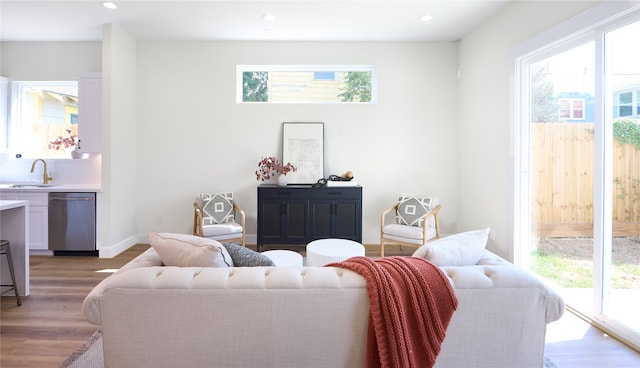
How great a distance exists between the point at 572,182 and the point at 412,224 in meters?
1.77

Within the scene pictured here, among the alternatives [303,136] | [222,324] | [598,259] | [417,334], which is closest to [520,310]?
[417,334]

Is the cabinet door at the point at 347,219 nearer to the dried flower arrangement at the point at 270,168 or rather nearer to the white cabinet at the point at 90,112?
the dried flower arrangement at the point at 270,168

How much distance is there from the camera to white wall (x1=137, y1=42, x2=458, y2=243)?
4828 mm

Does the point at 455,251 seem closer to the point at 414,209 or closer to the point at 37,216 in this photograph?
the point at 414,209

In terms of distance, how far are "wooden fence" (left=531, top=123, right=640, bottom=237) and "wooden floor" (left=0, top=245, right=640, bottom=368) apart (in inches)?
31.0

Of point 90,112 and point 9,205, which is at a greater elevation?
point 90,112


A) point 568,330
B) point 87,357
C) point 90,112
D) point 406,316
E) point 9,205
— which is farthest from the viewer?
point 90,112

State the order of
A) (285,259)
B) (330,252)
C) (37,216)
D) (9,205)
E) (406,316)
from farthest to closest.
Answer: (37,216)
(330,252)
(285,259)
(9,205)
(406,316)

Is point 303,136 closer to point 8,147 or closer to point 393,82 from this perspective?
point 393,82

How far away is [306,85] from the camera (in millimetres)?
4961

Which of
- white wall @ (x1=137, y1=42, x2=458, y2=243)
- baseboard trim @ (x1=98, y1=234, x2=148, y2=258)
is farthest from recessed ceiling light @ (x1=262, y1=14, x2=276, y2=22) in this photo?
baseboard trim @ (x1=98, y1=234, x2=148, y2=258)

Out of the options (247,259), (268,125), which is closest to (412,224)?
(268,125)

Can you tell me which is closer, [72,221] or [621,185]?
[621,185]

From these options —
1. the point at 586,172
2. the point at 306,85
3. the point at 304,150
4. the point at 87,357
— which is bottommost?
the point at 87,357
